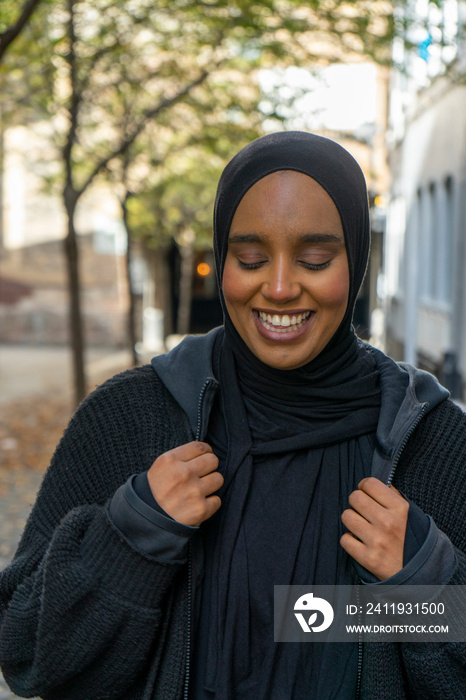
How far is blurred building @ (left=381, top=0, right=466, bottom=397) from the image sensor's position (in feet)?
37.4

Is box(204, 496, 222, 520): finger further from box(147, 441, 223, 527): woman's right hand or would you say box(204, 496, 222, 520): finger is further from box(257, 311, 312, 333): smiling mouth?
box(257, 311, 312, 333): smiling mouth

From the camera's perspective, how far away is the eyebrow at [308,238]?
1791 millimetres

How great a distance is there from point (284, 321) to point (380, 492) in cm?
37

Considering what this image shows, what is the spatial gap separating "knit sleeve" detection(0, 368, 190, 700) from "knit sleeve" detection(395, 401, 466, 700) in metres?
0.45

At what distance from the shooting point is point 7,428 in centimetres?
1256

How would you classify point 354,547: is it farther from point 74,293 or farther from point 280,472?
point 74,293

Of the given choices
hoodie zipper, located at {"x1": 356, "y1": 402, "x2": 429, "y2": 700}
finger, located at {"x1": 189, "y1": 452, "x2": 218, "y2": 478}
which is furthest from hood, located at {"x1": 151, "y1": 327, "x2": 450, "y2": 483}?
finger, located at {"x1": 189, "y1": 452, "x2": 218, "y2": 478}

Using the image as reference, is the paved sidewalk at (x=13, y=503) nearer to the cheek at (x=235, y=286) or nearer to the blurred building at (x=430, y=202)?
the cheek at (x=235, y=286)

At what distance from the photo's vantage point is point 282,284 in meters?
1.79

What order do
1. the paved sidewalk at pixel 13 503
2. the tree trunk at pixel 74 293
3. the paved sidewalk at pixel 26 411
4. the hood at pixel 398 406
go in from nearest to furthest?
1. the hood at pixel 398 406
2. the paved sidewalk at pixel 13 503
3. the paved sidewalk at pixel 26 411
4. the tree trunk at pixel 74 293

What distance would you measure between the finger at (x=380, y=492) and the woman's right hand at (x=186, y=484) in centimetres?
27

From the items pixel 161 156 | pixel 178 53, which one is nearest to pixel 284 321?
pixel 178 53

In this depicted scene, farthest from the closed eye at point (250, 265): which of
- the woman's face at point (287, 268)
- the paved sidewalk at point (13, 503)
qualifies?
the paved sidewalk at point (13, 503)

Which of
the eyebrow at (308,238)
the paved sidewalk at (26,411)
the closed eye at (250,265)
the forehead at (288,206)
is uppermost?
the forehead at (288,206)
